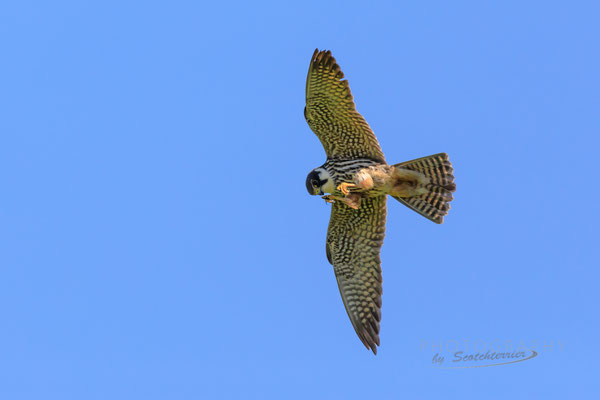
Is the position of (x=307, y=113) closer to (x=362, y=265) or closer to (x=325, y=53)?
(x=325, y=53)

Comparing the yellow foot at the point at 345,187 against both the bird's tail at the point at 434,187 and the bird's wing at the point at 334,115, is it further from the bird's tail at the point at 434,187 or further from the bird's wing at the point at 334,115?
the bird's tail at the point at 434,187

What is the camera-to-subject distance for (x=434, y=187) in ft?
38.5

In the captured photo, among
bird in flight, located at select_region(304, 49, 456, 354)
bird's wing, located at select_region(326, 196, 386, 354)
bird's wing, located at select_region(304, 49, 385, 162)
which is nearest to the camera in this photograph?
bird's wing, located at select_region(304, 49, 385, 162)

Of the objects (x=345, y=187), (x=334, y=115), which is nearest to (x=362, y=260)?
(x=345, y=187)

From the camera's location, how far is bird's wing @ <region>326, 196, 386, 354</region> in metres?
12.2

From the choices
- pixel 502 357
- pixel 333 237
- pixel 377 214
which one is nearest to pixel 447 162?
pixel 377 214

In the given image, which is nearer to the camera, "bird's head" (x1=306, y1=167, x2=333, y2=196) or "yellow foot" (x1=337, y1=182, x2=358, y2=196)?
"yellow foot" (x1=337, y1=182, x2=358, y2=196)

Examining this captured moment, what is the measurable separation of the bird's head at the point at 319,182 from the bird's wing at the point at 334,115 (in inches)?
13.4

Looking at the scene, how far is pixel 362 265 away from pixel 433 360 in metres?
1.63

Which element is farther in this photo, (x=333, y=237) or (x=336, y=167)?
(x=333, y=237)

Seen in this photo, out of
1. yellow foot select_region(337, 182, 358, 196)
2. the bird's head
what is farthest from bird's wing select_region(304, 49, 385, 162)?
yellow foot select_region(337, 182, 358, 196)

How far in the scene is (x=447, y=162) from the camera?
11.6 metres

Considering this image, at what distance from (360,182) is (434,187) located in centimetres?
102

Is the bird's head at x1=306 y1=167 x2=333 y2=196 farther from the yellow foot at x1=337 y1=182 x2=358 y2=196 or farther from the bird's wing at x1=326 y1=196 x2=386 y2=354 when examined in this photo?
the bird's wing at x1=326 y1=196 x2=386 y2=354
